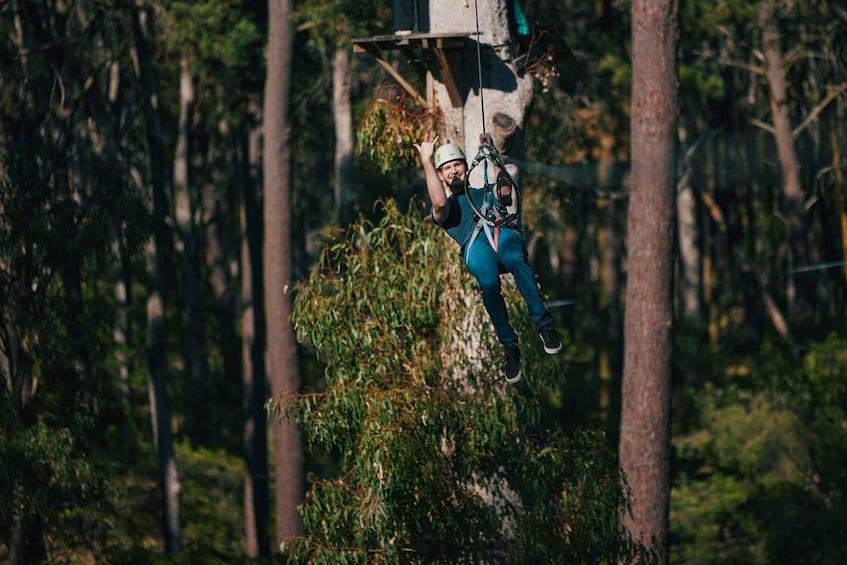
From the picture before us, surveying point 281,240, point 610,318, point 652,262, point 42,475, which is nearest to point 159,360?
point 281,240

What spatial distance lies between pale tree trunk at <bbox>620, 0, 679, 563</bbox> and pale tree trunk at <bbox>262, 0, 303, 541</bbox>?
19.0 feet

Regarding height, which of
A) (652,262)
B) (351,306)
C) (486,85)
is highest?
(486,85)

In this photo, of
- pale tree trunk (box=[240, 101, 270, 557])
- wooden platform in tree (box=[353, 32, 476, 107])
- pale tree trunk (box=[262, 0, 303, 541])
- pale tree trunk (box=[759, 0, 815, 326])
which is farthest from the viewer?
pale tree trunk (box=[759, 0, 815, 326])

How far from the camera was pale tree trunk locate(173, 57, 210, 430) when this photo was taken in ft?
91.6

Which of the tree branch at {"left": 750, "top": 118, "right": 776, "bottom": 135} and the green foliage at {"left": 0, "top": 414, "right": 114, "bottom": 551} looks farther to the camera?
the tree branch at {"left": 750, "top": 118, "right": 776, "bottom": 135}

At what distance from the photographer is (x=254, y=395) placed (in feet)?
79.7

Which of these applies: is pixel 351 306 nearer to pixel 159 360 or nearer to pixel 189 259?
pixel 159 360

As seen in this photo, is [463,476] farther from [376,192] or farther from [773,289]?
[773,289]

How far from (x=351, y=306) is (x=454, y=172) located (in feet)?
7.57

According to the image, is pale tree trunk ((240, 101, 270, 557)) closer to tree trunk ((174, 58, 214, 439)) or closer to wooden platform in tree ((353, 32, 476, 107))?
tree trunk ((174, 58, 214, 439))

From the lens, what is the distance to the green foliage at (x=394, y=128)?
11.9 m

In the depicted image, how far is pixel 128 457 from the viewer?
84.3 feet

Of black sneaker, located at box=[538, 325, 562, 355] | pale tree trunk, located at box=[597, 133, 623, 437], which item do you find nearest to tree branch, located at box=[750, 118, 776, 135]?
pale tree trunk, located at box=[597, 133, 623, 437]

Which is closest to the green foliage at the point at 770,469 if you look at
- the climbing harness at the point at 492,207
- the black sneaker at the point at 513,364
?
the black sneaker at the point at 513,364
